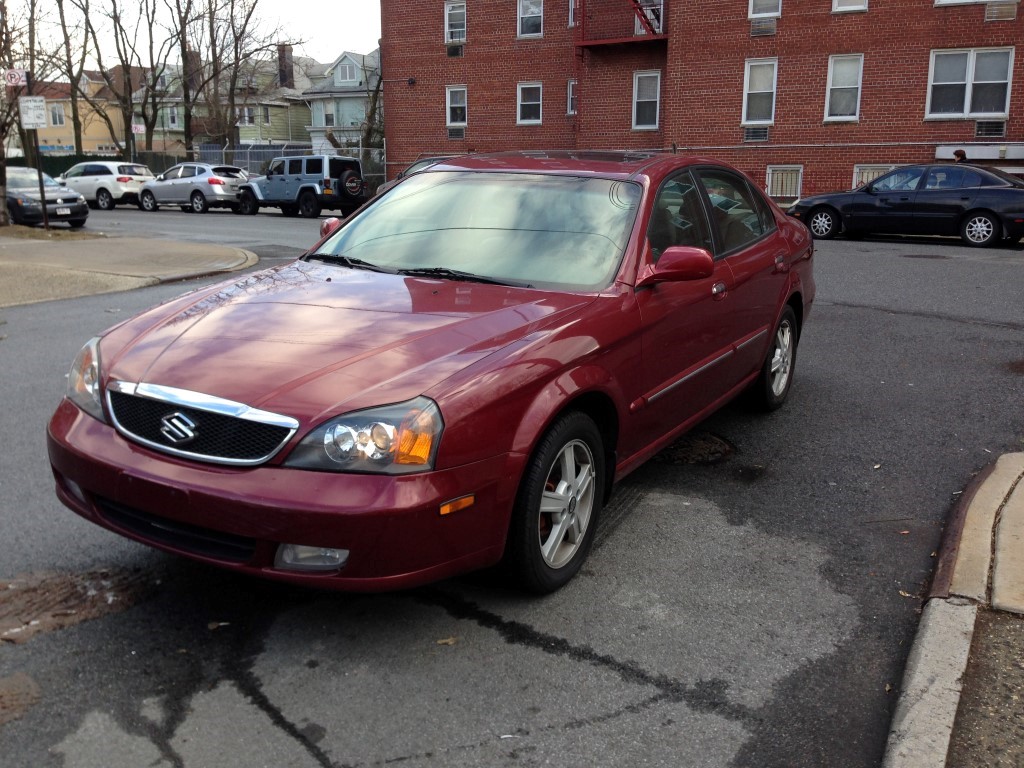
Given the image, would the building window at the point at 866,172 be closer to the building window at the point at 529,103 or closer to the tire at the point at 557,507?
the building window at the point at 529,103

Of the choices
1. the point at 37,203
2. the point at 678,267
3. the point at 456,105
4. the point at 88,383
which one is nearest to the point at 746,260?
the point at 678,267

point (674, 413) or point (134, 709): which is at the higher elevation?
point (674, 413)

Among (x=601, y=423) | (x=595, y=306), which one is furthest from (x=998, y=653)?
(x=595, y=306)

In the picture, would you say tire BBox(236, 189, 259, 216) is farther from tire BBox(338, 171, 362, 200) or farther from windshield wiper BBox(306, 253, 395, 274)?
windshield wiper BBox(306, 253, 395, 274)

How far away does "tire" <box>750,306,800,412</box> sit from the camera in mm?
5840

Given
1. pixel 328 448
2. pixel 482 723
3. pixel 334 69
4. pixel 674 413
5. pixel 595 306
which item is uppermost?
pixel 334 69

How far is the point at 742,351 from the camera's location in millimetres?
5246

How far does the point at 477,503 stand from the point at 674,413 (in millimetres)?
1622

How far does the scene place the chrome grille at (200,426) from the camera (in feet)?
9.84

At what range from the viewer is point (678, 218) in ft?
15.4

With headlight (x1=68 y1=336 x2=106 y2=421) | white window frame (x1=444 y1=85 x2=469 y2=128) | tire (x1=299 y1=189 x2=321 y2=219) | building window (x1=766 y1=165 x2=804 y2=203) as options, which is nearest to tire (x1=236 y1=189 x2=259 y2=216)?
tire (x1=299 y1=189 x2=321 y2=219)

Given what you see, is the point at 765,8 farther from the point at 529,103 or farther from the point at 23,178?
the point at 23,178

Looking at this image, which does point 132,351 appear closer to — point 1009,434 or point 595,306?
point 595,306

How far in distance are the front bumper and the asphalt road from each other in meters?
0.34
